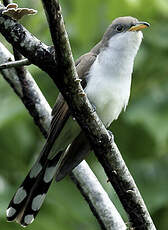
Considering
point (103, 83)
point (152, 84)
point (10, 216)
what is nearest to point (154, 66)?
point (152, 84)

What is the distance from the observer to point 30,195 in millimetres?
3545

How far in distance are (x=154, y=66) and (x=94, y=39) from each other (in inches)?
20.1

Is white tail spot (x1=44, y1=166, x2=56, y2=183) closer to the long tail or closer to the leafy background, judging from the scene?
the long tail

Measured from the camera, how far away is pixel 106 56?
147 inches

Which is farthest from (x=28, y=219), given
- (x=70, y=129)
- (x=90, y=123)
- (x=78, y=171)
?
(x=90, y=123)

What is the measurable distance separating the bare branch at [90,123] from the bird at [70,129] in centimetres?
61

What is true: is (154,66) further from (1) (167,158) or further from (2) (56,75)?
(2) (56,75)

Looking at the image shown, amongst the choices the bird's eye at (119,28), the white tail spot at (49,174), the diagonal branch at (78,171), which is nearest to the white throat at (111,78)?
the bird's eye at (119,28)

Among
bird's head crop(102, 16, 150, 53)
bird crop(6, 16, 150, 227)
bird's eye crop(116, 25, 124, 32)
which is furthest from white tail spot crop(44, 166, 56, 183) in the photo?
bird's eye crop(116, 25, 124, 32)

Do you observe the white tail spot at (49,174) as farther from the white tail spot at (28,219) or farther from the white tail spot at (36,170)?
the white tail spot at (28,219)

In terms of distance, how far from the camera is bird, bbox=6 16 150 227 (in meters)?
3.45

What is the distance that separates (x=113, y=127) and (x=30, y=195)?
1.15m

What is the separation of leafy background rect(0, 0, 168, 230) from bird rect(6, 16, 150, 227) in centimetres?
41

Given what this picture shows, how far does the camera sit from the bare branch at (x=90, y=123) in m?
2.32
